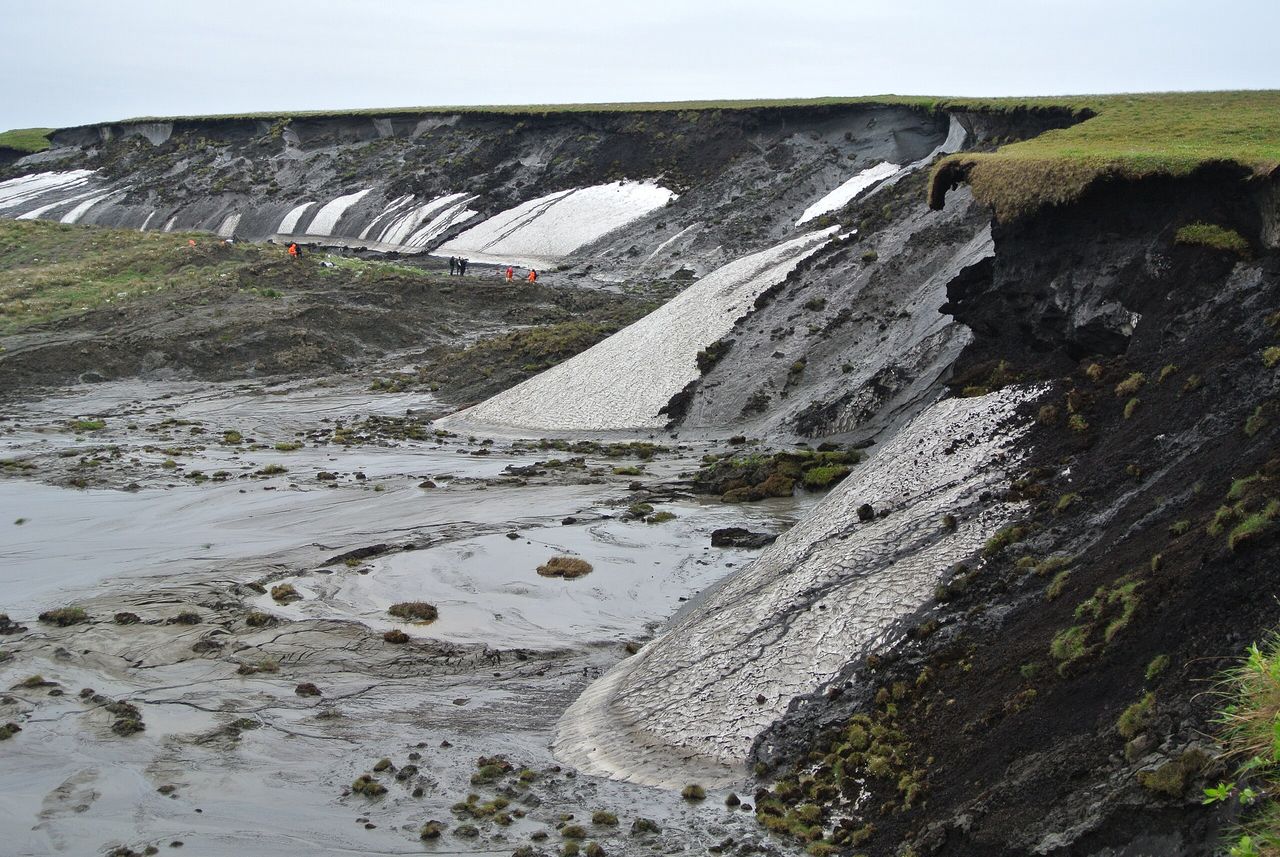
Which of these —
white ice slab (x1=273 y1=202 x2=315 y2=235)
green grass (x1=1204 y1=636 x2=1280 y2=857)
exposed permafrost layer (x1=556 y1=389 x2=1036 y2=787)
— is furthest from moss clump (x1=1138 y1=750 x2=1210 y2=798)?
white ice slab (x1=273 y1=202 x2=315 y2=235)

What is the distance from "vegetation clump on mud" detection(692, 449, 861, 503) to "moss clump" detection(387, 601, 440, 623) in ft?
25.2

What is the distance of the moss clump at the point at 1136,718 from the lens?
344 inches

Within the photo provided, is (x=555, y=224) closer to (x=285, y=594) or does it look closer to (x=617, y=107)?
(x=617, y=107)

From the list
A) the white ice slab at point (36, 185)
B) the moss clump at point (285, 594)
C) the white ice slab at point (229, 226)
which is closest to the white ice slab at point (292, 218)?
the white ice slab at point (229, 226)

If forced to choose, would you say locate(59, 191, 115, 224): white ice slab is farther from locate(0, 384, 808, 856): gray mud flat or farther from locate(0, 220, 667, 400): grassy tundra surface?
locate(0, 384, 808, 856): gray mud flat

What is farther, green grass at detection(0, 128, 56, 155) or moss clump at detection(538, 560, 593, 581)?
green grass at detection(0, 128, 56, 155)

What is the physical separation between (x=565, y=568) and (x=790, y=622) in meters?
6.62

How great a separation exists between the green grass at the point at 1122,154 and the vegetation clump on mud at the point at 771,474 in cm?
594

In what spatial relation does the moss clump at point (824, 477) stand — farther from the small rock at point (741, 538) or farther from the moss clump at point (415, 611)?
the moss clump at point (415, 611)

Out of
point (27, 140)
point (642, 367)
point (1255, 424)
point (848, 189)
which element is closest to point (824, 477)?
point (642, 367)

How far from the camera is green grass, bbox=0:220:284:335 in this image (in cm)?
4897

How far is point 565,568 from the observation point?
66.1 ft

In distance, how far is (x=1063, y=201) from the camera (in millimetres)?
20516

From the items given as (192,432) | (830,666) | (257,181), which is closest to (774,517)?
(830,666)
